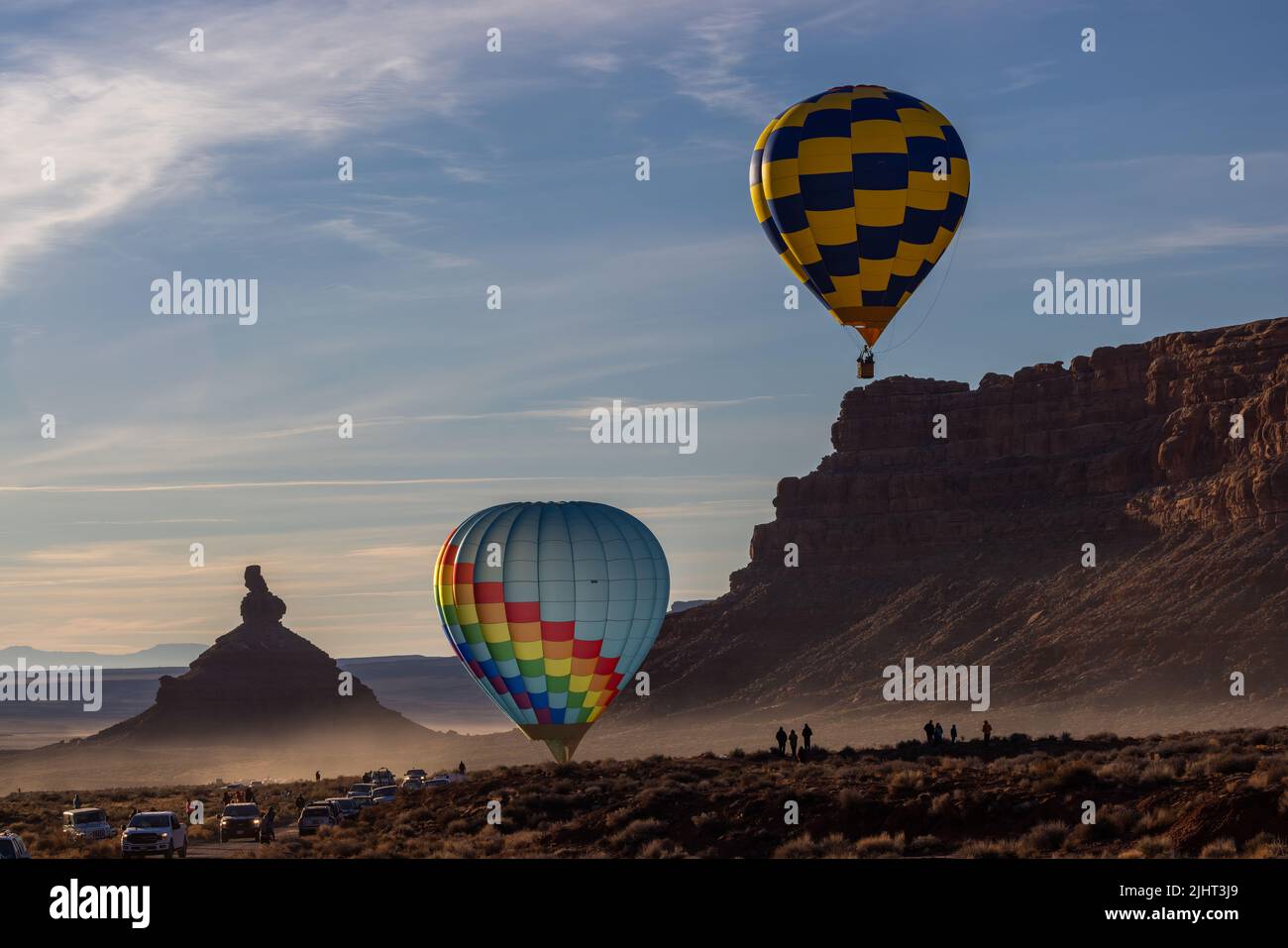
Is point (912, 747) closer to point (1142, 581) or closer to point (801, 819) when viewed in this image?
point (801, 819)

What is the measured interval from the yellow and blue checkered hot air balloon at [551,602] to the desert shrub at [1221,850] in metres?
27.7

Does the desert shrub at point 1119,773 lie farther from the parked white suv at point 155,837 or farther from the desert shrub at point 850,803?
the parked white suv at point 155,837

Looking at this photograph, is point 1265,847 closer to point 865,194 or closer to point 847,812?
point 847,812

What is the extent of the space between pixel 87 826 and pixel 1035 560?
361 ft

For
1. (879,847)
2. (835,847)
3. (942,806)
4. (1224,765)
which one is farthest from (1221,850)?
(1224,765)

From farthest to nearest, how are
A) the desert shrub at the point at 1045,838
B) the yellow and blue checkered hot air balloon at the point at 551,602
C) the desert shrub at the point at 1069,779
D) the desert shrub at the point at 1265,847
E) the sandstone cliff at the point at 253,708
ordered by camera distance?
the sandstone cliff at the point at 253,708
the yellow and blue checkered hot air balloon at the point at 551,602
the desert shrub at the point at 1069,779
the desert shrub at the point at 1045,838
the desert shrub at the point at 1265,847

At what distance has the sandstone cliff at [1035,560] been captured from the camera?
400 feet

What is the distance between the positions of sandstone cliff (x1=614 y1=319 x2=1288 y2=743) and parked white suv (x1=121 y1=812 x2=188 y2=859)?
264 ft

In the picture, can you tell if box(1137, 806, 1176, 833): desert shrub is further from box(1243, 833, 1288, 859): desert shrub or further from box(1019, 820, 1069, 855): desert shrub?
box(1243, 833, 1288, 859): desert shrub

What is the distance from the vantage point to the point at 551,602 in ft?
176

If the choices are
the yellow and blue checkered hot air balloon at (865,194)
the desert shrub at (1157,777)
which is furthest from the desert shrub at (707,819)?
the yellow and blue checkered hot air balloon at (865,194)

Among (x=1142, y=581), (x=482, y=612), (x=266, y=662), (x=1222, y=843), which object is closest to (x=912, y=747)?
(x=482, y=612)

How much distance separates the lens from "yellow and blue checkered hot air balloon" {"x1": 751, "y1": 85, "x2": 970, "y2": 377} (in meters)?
52.6

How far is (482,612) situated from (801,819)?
1934cm
